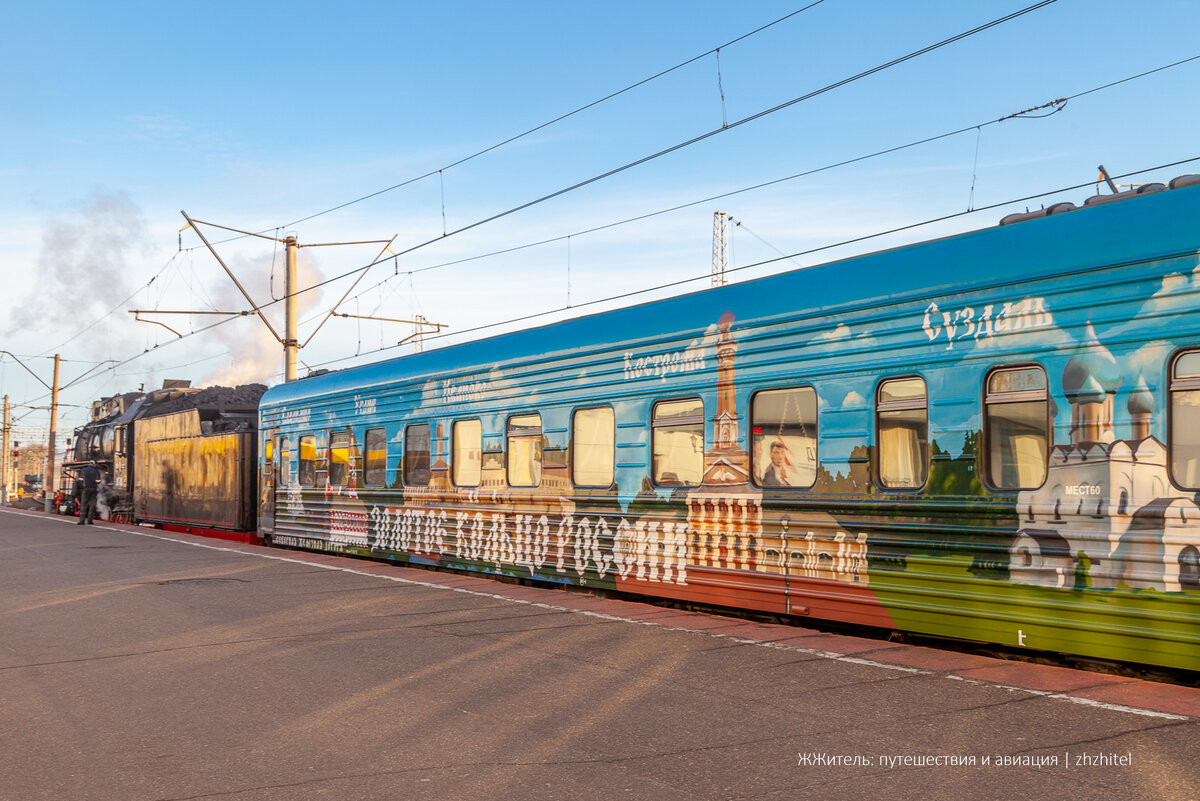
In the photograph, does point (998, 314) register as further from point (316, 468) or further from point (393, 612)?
point (316, 468)

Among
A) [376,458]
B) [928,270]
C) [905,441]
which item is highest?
[928,270]

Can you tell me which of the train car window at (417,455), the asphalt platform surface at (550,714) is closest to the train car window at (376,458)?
the train car window at (417,455)

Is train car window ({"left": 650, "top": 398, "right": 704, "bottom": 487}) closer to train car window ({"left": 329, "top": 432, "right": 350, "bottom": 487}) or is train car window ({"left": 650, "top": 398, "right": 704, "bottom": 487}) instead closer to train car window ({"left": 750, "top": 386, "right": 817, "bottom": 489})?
train car window ({"left": 750, "top": 386, "right": 817, "bottom": 489})

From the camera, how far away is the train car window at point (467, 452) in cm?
1380

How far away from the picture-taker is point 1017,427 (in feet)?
24.3

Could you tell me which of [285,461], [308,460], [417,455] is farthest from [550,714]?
[285,461]

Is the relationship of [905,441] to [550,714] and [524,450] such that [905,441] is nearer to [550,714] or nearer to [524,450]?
[550,714]

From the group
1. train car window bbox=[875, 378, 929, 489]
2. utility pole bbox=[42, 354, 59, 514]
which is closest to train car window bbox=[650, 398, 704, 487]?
train car window bbox=[875, 378, 929, 489]

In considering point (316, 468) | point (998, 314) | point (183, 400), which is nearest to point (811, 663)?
point (998, 314)

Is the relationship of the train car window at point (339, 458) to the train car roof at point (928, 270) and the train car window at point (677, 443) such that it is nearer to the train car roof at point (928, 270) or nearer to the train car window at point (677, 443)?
the train car roof at point (928, 270)

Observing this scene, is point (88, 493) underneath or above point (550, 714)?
above

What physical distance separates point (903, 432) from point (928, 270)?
3.96 ft

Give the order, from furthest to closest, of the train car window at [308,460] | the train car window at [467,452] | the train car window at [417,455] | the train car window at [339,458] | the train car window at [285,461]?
the train car window at [285,461] < the train car window at [308,460] < the train car window at [339,458] < the train car window at [417,455] < the train car window at [467,452]

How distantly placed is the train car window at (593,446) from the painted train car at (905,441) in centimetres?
3
